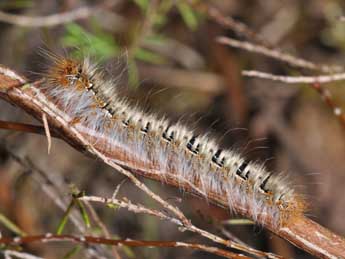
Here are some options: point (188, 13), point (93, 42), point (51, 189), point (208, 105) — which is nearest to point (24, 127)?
point (51, 189)

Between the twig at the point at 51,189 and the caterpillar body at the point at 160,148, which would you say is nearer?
the caterpillar body at the point at 160,148

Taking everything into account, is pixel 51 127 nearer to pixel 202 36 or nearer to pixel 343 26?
pixel 202 36

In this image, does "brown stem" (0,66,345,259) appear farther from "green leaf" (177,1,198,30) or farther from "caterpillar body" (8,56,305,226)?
"green leaf" (177,1,198,30)

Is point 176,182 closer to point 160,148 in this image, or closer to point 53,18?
point 160,148

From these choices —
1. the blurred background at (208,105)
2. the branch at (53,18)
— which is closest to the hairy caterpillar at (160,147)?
the branch at (53,18)

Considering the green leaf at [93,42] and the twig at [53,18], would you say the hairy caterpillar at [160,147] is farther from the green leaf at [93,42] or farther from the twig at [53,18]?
the twig at [53,18]
